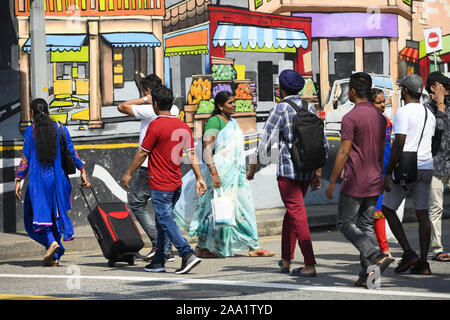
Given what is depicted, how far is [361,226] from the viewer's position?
7832 millimetres

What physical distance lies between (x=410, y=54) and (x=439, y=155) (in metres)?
7.27

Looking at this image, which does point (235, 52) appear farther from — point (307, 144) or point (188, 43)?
point (307, 144)

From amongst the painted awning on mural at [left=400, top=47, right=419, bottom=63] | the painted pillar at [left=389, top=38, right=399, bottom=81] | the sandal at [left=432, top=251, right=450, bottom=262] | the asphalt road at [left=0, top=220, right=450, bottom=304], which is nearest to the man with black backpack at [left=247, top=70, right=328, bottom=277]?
the asphalt road at [left=0, top=220, right=450, bottom=304]

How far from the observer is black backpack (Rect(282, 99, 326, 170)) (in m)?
8.27

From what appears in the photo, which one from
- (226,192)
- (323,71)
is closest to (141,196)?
(226,192)

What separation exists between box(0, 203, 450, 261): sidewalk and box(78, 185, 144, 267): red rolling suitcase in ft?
5.55

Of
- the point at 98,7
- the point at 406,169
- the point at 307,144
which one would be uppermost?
the point at 98,7

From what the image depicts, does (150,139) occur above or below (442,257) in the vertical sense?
above

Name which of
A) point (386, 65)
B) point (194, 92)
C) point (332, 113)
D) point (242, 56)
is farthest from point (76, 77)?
point (386, 65)

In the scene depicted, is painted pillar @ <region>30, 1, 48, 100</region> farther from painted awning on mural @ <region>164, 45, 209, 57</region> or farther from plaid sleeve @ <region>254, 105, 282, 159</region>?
plaid sleeve @ <region>254, 105, 282, 159</region>

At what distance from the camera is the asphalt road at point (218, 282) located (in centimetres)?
730

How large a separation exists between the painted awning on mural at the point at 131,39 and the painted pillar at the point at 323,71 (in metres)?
3.19

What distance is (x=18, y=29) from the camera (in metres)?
12.7
